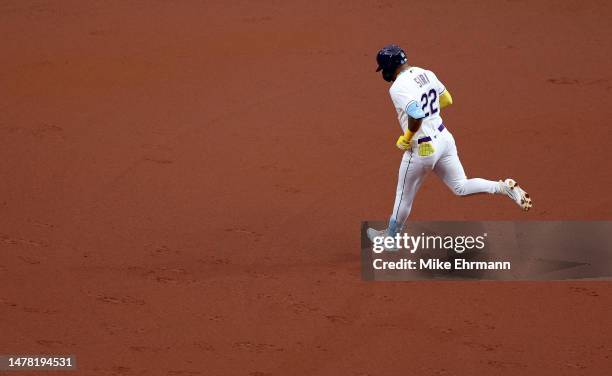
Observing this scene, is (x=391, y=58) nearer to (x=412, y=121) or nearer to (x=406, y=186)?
(x=412, y=121)

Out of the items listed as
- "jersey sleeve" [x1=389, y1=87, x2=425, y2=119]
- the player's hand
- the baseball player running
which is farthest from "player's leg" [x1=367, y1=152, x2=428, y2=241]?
"jersey sleeve" [x1=389, y1=87, x2=425, y2=119]

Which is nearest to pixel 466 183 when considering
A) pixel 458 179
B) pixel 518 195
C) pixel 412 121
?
pixel 458 179

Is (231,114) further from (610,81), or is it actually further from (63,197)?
(610,81)

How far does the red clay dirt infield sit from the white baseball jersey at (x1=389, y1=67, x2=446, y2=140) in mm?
1422

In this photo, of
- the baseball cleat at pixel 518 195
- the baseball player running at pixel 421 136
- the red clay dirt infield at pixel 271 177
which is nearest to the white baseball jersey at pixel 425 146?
the baseball player running at pixel 421 136

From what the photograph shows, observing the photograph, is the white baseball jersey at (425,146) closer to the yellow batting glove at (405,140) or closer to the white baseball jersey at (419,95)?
the white baseball jersey at (419,95)

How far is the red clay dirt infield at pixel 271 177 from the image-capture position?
8.00 metres

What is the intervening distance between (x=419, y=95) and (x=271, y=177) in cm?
280

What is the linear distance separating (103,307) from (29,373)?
1076mm

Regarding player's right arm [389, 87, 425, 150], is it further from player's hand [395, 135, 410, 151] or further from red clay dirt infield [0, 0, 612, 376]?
red clay dirt infield [0, 0, 612, 376]

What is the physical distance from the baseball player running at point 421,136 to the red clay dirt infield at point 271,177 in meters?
0.87

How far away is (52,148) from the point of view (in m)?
11.6

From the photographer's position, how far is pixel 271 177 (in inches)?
431

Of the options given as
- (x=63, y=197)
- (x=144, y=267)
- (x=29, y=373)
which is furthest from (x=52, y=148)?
(x=29, y=373)
